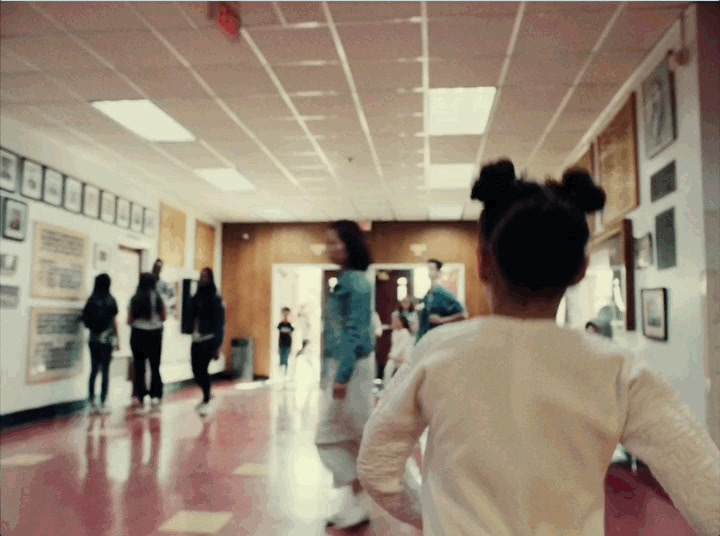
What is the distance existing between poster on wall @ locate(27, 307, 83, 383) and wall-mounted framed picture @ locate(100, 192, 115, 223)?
1.31 metres

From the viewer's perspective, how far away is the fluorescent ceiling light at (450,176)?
7.92m

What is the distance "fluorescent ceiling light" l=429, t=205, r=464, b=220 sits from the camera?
10.6 m

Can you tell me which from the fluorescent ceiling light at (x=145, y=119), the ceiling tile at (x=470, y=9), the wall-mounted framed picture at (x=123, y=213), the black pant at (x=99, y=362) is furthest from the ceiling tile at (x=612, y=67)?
the wall-mounted framed picture at (x=123, y=213)

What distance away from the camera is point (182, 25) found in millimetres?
4176

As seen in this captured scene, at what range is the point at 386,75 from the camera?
4.97 meters

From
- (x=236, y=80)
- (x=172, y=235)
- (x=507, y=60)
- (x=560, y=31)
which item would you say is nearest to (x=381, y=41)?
(x=507, y=60)

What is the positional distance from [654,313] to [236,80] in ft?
11.7

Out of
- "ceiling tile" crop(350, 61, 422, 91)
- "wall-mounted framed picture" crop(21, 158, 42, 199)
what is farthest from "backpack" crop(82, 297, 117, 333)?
"ceiling tile" crop(350, 61, 422, 91)

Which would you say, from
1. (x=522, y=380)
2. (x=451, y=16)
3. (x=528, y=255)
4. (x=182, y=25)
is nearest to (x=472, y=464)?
(x=522, y=380)

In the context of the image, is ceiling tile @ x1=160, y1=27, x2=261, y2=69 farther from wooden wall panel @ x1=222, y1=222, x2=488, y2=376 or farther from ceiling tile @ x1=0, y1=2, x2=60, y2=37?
wooden wall panel @ x1=222, y1=222, x2=488, y2=376

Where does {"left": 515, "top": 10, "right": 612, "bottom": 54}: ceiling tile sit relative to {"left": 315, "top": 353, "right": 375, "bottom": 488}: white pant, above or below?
above

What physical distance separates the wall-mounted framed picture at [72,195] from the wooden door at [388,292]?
588 cm

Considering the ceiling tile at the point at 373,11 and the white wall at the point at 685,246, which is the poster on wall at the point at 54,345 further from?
the white wall at the point at 685,246

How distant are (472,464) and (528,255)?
11.2 inches
